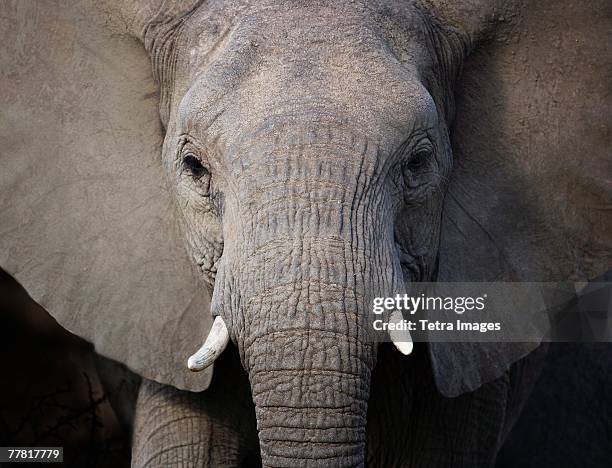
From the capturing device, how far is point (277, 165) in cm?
364

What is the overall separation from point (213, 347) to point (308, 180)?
0.41m

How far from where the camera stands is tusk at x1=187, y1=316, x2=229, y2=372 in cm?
364

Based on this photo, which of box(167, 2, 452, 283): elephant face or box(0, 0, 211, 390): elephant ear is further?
box(0, 0, 211, 390): elephant ear

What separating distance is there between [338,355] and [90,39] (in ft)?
4.19

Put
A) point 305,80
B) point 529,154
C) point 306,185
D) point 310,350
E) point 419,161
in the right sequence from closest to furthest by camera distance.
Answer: point 310,350 < point 306,185 < point 305,80 < point 419,161 < point 529,154

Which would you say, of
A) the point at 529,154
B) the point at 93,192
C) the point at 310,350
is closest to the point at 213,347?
the point at 310,350

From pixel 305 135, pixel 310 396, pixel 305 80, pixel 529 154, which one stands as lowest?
pixel 310 396

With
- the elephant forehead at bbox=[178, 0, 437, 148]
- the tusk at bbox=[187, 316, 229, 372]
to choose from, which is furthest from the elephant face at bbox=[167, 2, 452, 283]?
the tusk at bbox=[187, 316, 229, 372]

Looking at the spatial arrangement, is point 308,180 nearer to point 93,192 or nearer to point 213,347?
point 213,347

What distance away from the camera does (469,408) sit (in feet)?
15.0

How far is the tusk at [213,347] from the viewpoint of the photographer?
3645mm

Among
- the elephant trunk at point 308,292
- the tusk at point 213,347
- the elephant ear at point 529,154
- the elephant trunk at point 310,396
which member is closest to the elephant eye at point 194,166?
the elephant trunk at point 308,292

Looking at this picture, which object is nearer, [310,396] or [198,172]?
[310,396]

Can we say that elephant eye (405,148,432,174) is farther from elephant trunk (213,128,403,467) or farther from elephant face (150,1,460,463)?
elephant trunk (213,128,403,467)
